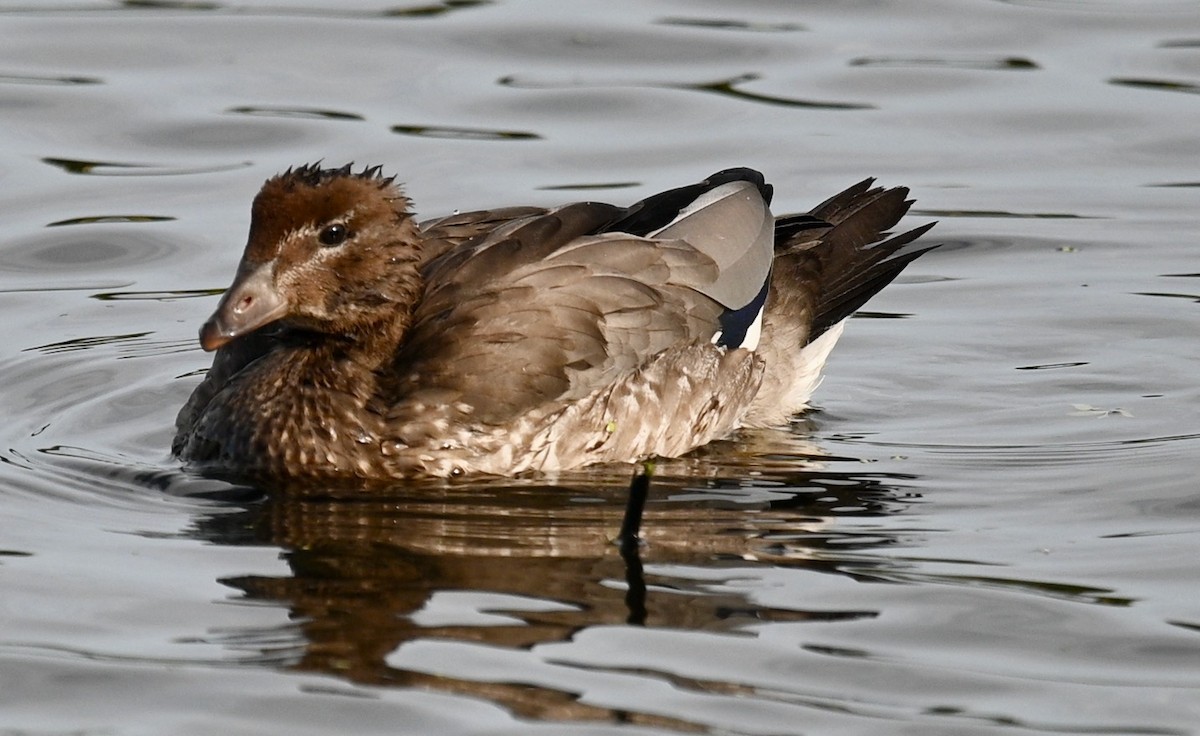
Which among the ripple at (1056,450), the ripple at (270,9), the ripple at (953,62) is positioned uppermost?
the ripple at (270,9)

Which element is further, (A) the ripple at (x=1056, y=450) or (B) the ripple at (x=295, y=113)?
(B) the ripple at (x=295, y=113)

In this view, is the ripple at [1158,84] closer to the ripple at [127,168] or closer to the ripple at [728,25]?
the ripple at [728,25]

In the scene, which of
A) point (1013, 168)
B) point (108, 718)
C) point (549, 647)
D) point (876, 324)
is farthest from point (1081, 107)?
point (108, 718)

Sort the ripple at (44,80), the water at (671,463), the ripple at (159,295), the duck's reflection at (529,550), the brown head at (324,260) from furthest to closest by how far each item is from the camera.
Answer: the ripple at (44,80), the ripple at (159,295), the brown head at (324,260), the duck's reflection at (529,550), the water at (671,463)

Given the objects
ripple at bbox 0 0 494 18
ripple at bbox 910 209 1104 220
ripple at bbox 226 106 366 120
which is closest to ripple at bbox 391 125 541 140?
ripple at bbox 226 106 366 120

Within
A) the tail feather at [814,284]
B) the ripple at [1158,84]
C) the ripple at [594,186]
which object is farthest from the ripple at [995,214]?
the ripple at [1158,84]

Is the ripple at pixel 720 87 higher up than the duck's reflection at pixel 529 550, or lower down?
higher up

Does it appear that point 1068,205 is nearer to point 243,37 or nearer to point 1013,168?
point 1013,168

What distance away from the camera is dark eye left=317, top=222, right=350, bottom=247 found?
940cm

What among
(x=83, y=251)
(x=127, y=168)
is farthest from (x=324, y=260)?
(x=127, y=168)

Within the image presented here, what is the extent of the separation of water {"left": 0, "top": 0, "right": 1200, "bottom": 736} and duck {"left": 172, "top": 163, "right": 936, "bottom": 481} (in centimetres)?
24

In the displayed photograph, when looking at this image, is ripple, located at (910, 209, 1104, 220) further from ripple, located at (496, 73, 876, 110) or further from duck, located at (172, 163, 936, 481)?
duck, located at (172, 163, 936, 481)

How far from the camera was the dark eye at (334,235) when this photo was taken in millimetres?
9398

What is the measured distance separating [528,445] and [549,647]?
2.44 m
